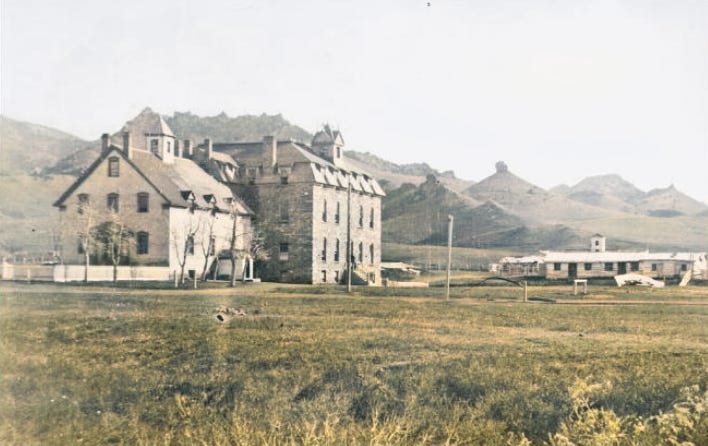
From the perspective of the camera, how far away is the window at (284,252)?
34.0ft

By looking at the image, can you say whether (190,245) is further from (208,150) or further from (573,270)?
(573,270)

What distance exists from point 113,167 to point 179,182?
3.85 feet

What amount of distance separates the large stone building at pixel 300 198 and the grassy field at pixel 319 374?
693 millimetres

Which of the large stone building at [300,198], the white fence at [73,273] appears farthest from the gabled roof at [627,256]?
the white fence at [73,273]

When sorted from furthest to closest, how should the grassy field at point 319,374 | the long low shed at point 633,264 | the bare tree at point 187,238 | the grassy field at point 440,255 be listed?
the grassy field at point 440,255 < the long low shed at point 633,264 < the bare tree at point 187,238 < the grassy field at point 319,374

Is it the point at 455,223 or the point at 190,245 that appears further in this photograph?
the point at 455,223

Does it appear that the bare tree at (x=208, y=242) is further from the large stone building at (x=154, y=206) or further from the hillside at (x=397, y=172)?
the hillside at (x=397, y=172)

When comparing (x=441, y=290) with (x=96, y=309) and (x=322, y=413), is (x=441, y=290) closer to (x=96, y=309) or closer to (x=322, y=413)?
(x=322, y=413)

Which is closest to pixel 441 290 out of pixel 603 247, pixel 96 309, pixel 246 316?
pixel 603 247

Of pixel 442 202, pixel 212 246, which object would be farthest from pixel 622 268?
pixel 212 246

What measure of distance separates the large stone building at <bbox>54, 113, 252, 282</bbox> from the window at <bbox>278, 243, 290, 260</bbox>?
2.00 feet

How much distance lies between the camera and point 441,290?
39.8 feet

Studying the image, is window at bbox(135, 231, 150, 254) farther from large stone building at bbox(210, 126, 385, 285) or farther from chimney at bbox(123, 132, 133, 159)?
large stone building at bbox(210, 126, 385, 285)

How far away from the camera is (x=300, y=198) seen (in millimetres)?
10930
